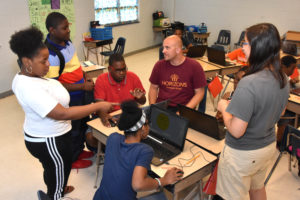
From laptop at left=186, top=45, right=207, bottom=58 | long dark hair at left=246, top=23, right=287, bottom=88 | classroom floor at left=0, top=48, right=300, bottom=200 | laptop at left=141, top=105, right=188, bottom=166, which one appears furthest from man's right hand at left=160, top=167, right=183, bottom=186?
laptop at left=186, top=45, right=207, bottom=58

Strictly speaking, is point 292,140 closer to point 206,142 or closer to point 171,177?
point 206,142

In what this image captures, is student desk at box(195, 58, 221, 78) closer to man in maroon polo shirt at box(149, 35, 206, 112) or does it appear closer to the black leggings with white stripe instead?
man in maroon polo shirt at box(149, 35, 206, 112)

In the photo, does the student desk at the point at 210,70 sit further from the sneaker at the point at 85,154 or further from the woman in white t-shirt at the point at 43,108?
the woman in white t-shirt at the point at 43,108

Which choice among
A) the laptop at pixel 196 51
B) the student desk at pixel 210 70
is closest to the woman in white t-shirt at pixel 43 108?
the student desk at pixel 210 70

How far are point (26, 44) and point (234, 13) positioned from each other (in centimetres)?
781

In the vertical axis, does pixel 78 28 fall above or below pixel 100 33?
above

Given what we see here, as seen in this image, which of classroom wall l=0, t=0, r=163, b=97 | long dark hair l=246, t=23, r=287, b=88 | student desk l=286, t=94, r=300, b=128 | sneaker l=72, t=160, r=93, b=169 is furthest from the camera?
classroom wall l=0, t=0, r=163, b=97

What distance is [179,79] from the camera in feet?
9.71

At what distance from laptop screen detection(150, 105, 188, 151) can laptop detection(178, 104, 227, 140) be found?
25 centimetres

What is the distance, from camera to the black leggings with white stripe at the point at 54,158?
1.97 metres

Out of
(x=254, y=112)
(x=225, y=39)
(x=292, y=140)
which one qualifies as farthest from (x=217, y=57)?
(x=225, y=39)

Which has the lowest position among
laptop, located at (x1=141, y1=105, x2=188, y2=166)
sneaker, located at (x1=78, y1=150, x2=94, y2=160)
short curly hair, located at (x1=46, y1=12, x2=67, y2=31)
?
sneaker, located at (x1=78, y1=150, x2=94, y2=160)

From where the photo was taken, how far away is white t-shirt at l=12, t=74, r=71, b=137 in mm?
1714

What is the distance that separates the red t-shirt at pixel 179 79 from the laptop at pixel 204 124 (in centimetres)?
58
